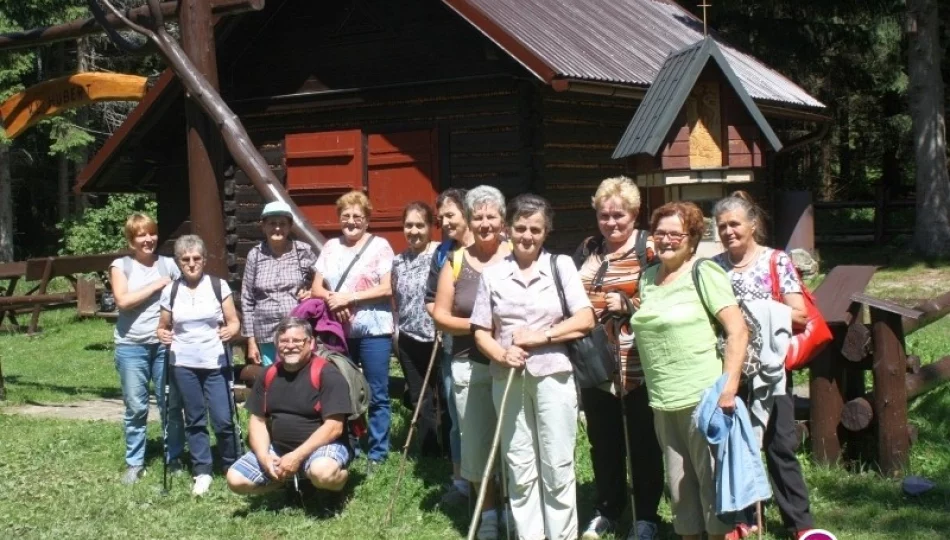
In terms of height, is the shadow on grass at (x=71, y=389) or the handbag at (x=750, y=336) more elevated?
the handbag at (x=750, y=336)

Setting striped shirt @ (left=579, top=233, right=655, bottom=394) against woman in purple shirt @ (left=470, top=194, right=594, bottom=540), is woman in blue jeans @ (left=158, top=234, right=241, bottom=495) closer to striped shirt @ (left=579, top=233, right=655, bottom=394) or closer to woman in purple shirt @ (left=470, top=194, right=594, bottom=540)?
woman in purple shirt @ (left=470, top=194, right=594, bottom=540)

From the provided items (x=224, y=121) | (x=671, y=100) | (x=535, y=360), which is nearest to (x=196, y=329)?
(x=224, y=121)

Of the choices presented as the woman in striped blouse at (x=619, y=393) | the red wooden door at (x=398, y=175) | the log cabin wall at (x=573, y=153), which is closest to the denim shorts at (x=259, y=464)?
the woman in striped blouse at (x=619, y=393)

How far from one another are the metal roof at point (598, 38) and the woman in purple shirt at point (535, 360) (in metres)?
3.52

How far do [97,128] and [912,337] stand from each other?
25.7m

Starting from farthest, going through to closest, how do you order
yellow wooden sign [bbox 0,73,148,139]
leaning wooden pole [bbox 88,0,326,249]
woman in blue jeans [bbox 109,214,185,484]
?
yellow wooden sign [bbox 0,73,148,139] → leaning wooden pole [bbox 88,0,326,249] → woman in blue jeans [bbox 109,214,185,484]

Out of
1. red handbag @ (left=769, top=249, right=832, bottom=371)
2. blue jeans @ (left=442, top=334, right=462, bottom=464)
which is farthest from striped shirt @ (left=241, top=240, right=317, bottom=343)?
red handbag @ (left=769, top=249, right=832, bottom=371)

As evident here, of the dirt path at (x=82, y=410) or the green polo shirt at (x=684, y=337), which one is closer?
the green polo shirt at (x=684, y=337)

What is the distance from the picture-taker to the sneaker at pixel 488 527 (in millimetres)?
5723

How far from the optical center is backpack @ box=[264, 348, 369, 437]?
6.23 metres

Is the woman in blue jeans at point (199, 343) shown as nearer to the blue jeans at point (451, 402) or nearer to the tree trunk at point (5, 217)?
the blue jeans at point (451, 402)

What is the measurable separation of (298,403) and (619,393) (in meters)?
1.91

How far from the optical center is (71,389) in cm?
1161

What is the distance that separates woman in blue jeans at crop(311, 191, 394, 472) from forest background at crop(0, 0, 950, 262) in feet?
40.7
